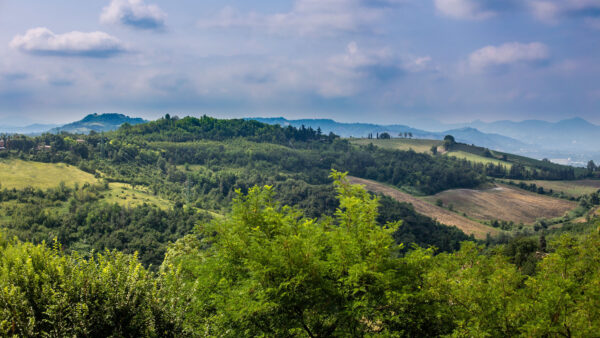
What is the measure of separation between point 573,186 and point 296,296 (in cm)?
22057

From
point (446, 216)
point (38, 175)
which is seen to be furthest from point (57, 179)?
point (446, 216)

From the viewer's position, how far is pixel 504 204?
142 metres

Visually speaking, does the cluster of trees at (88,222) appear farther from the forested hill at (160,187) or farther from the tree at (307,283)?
the tree at (307,283)

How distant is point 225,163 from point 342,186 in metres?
167

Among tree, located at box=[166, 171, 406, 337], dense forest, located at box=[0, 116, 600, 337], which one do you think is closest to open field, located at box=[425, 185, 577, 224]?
dense forest, located at box=[0, 116, 600, 337]

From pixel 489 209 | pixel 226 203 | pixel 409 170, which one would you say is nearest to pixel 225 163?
pixel 226 203

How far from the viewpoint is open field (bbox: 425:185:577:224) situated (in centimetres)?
12756

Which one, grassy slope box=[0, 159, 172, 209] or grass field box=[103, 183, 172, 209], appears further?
grass field box=[103, 183, 172, 209]

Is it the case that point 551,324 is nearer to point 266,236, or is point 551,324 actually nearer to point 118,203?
point 266,236

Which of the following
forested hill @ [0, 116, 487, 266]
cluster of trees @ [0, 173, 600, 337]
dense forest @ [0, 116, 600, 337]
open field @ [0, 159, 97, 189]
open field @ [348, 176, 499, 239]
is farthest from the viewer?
open field @ [348, 176, 499, 239]

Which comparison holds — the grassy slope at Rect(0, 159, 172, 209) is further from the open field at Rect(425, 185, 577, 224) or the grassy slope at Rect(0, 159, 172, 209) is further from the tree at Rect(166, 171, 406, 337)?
the open field at Rect(425, 185, 577, 224)

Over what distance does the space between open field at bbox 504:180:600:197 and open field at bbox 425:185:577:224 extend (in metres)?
21.8

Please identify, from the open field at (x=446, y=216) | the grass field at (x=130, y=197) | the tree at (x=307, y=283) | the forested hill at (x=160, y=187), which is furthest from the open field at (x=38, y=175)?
the open field at (x=446, y=216)

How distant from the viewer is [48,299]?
14.0 m
